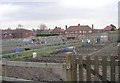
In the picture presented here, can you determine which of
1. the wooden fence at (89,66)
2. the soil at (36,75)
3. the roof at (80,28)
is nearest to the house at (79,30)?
the roof at (80,28)

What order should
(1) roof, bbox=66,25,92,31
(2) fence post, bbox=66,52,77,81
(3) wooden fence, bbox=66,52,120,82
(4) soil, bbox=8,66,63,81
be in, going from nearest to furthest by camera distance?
(3) wooden fence, bbox=66,52,120,82
(2) fence post, bbox=66,52,77,81
(4) soil, bbox=8,66,63,81
(1) roof, bbox=66,25,92,31

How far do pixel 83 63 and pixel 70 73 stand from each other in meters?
0.34

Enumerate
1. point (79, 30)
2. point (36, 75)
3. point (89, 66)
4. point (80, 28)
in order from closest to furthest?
point (89, 66) → point (36, 75) → point (80, 28) → point (79, 30)

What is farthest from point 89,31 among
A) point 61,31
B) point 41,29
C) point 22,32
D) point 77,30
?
point 22,32

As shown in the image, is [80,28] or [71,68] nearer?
[71,68]

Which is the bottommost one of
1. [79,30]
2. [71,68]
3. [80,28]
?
[71,68]

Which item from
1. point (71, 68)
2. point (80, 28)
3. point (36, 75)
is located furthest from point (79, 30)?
point (71, 68)

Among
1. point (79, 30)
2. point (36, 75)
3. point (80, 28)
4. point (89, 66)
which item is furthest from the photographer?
point (79, 30)

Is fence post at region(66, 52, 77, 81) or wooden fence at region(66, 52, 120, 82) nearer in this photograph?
wooden fence at region(66, 52, 120, 82)

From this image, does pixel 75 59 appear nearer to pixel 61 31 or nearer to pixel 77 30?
pixel 77 30

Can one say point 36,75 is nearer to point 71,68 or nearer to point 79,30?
point 71,68

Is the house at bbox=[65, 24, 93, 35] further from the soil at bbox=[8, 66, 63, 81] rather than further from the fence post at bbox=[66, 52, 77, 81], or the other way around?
the fence post at bbox=[66, 52, 77, 81]

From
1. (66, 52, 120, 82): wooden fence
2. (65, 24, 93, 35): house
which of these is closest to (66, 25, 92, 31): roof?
(65, 24, 93, 35): house

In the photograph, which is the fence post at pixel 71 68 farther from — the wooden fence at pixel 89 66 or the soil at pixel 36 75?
the soil at pixel 36 75
